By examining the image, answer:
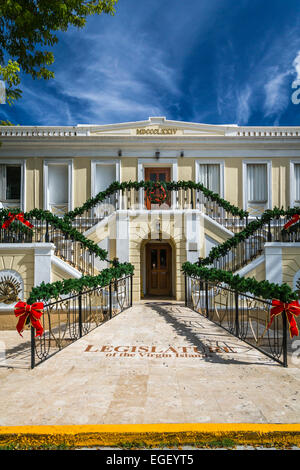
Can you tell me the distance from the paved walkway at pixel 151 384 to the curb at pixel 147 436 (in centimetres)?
18

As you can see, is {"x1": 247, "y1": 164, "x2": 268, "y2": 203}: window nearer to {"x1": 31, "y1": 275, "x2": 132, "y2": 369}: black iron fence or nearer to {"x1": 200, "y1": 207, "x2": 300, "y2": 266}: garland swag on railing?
{"x1": 200, "y1": 207, "x2": 300, "y2": 266}: garland swag on railing

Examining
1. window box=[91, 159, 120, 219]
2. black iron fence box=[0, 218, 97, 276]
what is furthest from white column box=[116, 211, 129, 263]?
window box=[91, 159, 120, 219]

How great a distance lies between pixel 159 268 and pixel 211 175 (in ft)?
18.5

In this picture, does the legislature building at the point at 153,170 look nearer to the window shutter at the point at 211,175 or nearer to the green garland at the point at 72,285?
the window shutter at the point at 211,175

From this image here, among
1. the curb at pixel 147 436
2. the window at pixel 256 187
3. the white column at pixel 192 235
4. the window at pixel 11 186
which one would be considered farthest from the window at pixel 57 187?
the curb at pixel 147 436

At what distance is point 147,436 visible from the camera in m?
3.15

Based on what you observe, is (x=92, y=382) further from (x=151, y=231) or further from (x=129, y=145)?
(x=129, y=145)

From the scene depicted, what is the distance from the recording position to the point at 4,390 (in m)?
4.35

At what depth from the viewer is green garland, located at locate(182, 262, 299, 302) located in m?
5.33

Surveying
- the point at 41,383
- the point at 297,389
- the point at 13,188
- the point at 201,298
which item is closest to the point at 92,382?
the point at 41,383

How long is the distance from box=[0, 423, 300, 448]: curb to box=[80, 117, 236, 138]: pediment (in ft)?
46.4
